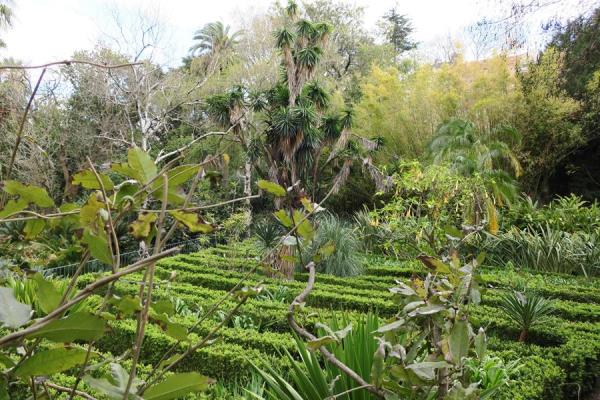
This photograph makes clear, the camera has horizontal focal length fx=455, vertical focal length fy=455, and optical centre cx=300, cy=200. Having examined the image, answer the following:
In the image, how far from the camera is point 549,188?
13594 millimetres

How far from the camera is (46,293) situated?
59 centimetres

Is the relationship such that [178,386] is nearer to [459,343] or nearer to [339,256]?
[459,343]

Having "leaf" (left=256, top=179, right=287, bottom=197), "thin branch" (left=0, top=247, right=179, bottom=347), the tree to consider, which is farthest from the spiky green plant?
the tree

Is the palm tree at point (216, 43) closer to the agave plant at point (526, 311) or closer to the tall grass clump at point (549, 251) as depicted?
the tall grass clump at point (549, 251)

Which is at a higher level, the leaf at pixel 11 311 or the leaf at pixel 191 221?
the leaf at pixel 191 221

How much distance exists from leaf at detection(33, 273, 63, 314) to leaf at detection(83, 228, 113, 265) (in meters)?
0.09

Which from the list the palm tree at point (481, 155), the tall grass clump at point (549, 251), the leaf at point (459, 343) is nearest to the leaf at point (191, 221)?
the leaf at point (459, 343)

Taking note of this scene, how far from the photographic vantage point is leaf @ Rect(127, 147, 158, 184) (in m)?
0.67

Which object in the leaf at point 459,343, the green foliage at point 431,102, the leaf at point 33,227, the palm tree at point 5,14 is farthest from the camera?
the palm tree at point 5,14

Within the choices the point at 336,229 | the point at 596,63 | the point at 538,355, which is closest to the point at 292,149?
the point at 336,229

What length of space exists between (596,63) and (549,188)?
892cm

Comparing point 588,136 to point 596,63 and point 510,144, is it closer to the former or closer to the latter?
point 510,144

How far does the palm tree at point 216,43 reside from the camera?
17.5m

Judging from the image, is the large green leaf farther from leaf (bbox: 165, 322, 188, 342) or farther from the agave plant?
the agave plant
